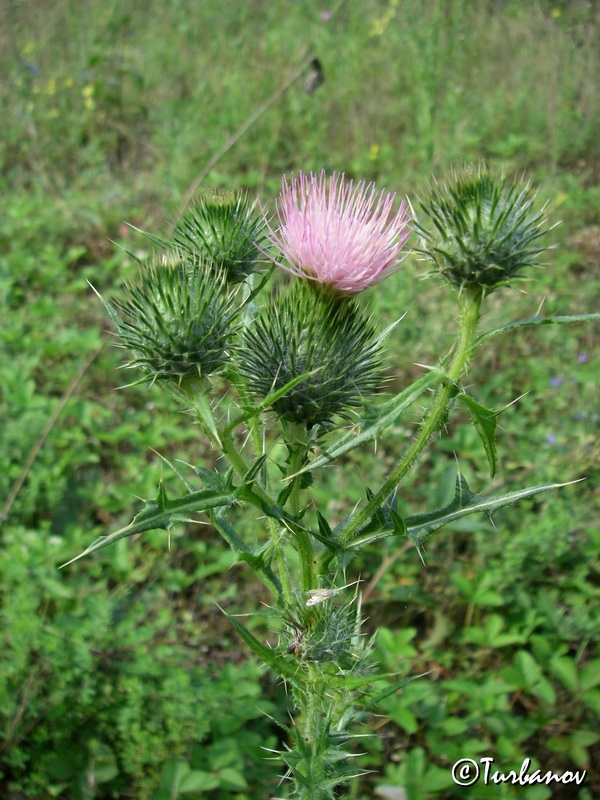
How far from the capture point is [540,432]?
3346mm

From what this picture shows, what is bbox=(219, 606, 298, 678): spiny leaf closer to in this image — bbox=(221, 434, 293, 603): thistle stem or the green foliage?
bbox=(221, 434, 293, 603): thistle stem

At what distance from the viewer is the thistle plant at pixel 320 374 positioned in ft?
4.77

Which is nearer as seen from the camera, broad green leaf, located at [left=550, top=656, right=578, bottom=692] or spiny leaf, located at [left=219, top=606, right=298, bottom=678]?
spiny leaf, located at [left=219, top=606, right=298, bottom=678]

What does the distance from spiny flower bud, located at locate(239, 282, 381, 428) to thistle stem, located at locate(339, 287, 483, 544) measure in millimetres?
171

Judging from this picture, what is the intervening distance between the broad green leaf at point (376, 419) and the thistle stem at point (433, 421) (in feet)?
0.26

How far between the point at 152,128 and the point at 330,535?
596cm

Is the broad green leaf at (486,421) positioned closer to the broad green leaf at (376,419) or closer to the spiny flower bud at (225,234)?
the broad green leaf at (376,419)

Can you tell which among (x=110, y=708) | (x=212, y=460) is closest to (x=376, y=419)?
(x=110, y=708)

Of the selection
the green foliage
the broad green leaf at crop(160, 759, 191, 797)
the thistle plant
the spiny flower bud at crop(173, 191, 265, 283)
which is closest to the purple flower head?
the thistle plant

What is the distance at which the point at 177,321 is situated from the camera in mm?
1551

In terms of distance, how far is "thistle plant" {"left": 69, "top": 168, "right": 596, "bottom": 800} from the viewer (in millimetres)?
1453

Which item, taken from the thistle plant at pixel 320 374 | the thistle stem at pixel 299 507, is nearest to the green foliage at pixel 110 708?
the thistle plant at pixel 320 374

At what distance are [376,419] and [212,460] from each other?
225 cm

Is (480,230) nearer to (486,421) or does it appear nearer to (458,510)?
(486,421)
